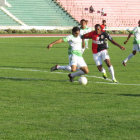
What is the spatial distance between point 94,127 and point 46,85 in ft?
21.3

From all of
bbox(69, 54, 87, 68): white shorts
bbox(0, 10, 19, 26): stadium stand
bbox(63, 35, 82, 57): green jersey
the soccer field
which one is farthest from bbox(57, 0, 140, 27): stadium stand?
bbox(69, 54, 87, 68): white shorts

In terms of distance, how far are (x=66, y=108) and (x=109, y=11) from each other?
60.5m

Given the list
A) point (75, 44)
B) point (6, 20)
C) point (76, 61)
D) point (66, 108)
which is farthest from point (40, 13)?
point (66, 108)

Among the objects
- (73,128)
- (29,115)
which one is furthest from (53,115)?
(73,128)

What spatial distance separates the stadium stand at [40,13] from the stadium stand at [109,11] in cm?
151

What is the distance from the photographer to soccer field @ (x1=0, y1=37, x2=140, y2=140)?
8352mm

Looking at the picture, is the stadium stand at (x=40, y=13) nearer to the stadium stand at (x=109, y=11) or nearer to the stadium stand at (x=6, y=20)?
the stadium stand at (x=6, y=20)

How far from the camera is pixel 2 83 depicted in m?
15.4

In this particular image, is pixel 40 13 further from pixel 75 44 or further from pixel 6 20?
pixel 75 44

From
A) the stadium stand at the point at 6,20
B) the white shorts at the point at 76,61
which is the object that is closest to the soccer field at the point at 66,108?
the white shorts at the point at 76,61

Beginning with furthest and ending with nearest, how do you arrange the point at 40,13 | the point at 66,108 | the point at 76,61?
the point at 40,13
the point at 76,61
the point at 66,108

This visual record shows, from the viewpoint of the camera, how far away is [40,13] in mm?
62281

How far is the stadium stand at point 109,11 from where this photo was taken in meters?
66.9

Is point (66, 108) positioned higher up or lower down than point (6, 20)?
higher up
